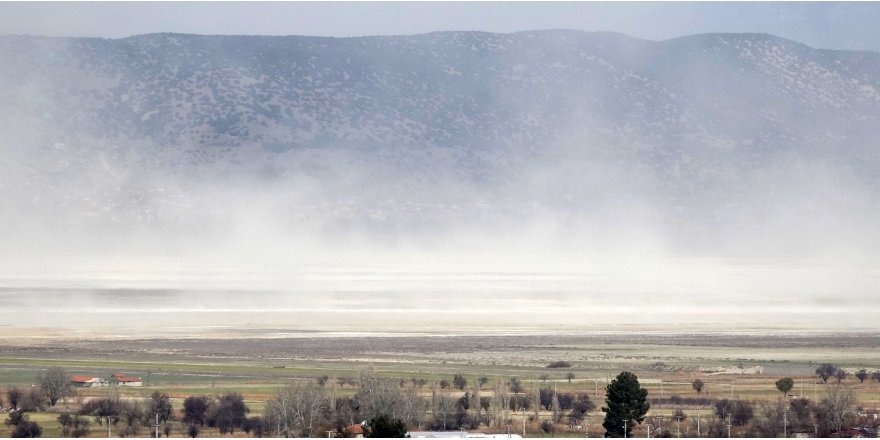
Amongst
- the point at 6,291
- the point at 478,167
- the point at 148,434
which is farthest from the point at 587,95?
the point at 148,434

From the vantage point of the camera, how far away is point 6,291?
82.5 meters

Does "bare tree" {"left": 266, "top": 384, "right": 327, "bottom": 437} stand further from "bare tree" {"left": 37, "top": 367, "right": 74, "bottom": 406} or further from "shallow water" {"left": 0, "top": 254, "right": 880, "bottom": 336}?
"shallow water" {"left": 0, "top": 254, "right": 880, "bottom": 336}

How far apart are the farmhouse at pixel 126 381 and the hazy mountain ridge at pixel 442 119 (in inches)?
3168

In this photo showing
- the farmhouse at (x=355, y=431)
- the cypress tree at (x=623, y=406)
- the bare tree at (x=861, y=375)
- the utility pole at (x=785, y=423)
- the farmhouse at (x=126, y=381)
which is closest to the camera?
the farmhouse at (x=355, y=431)

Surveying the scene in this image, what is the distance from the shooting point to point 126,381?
141 ft

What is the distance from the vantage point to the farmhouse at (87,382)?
41.3 metres

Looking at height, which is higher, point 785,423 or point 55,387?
point 55,387

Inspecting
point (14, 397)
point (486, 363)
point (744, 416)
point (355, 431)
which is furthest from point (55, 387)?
point (486, 363)

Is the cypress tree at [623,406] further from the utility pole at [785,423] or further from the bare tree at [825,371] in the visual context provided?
the bare tree at [825,371]

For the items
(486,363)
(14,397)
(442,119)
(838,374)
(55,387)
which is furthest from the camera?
(442,119)

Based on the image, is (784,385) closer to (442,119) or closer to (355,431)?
(355,431)

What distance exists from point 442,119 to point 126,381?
Result: 101460 mm

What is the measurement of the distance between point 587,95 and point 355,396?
4654 inches

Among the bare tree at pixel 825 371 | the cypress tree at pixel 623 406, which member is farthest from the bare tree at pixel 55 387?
the bare tree at pixel 825 371
